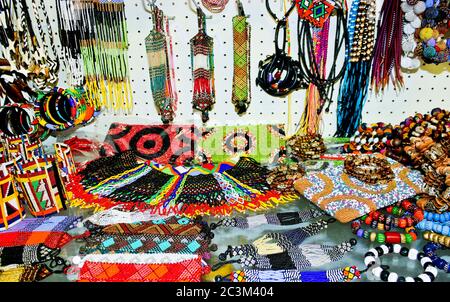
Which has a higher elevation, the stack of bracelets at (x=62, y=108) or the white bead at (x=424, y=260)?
the stack of bracelets at (x=62, y=108)

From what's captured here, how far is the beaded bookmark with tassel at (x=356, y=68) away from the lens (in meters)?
1.57

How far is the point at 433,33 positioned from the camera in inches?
58.7

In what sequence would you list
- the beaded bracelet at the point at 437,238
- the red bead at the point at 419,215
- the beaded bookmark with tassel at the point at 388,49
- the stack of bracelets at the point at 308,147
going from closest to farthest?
the beaded bracelet at the point at 437,238
the red bead at the point at 419,215
the beaded bookmark with tassel at the point at 388,49
the stack of bracelets at the point at 308,147

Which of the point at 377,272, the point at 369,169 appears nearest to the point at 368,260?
the point at 377,272

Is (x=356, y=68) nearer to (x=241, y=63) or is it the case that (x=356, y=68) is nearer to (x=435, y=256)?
(x=241, y=63)

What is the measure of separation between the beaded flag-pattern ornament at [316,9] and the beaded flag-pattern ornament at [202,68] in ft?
1.29

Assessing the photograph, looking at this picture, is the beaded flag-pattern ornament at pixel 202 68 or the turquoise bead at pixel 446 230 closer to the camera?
the turquoise bead at pixel 446 230

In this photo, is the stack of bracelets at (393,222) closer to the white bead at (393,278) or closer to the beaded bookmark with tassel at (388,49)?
the white bead at (393,278)

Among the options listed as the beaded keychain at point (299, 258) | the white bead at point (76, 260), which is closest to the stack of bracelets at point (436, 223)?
the beaded keychain at point (299, 258)

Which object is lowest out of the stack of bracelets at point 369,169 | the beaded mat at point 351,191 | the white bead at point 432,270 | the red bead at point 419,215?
the white bead at point 432,270

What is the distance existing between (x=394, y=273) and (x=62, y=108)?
1368 millimetres

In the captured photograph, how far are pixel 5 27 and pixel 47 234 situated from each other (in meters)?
0.87

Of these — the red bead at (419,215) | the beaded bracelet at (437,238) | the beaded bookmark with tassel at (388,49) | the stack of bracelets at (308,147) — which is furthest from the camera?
the stack of bracelets at (308,147)

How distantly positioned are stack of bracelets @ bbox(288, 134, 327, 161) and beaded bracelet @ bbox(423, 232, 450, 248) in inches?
22.8
